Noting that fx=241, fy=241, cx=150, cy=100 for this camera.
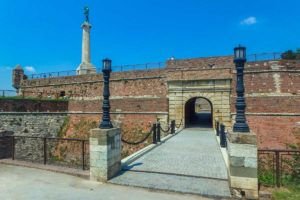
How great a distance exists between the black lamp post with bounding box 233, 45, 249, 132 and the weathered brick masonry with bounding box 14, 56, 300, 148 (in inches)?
497

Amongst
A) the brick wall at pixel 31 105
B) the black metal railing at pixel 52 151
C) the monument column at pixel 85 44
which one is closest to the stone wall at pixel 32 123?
the brick wall at pixel 31 105

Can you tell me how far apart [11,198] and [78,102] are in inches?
809

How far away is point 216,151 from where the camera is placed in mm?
10461

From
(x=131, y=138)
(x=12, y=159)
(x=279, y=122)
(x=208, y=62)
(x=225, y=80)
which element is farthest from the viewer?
(x=208, y=62)

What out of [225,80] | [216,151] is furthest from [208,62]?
[216,151]

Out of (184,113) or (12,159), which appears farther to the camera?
(184,113)

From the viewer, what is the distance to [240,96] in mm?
6352

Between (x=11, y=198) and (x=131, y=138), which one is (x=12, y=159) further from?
(x=131, y=138)

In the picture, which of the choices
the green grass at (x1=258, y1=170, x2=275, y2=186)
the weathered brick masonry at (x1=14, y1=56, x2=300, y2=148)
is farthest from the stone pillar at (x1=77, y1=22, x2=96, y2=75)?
the green grass at (x1=258, y1=170, x2=275, y2=186)

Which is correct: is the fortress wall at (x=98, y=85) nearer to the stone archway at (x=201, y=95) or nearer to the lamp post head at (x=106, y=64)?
the stone archway at (x=201, y=95)

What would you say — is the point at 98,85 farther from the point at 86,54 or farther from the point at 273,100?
the point at 273,100

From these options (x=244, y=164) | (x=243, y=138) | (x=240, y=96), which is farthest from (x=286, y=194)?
(x=240, y=96)

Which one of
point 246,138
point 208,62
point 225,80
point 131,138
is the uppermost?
point 208,62

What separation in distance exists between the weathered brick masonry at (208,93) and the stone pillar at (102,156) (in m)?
13.8
